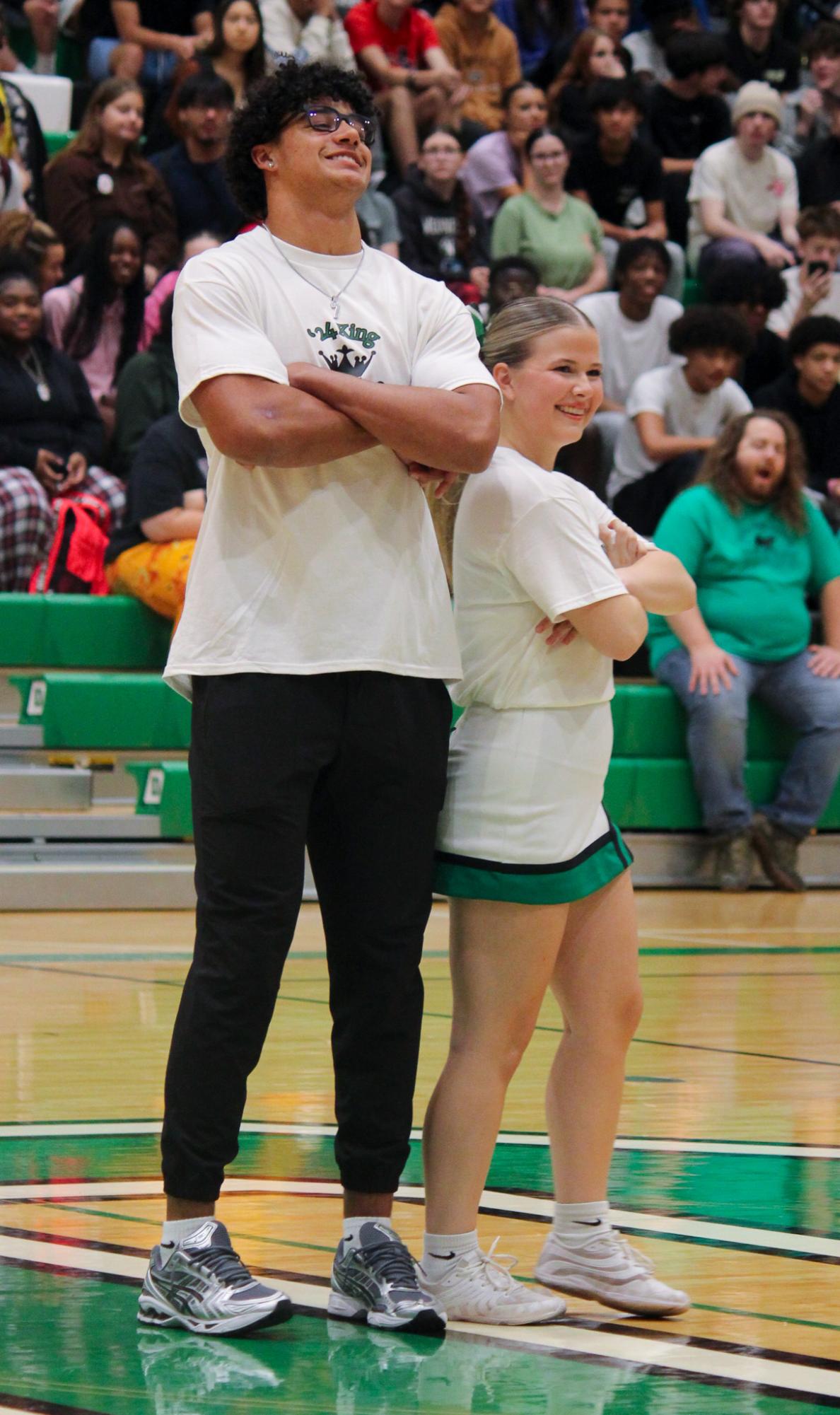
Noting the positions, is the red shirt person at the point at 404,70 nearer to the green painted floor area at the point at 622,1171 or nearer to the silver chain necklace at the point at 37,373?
the silver chain necklace at the point at 37,373

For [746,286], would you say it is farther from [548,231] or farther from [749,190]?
[749,190]

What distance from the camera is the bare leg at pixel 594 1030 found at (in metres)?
2.86

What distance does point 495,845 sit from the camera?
276 cm

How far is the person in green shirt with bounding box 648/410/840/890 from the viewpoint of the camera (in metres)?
7.72

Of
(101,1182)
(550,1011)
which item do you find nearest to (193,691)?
(101,1182)

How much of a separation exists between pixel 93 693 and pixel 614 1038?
15.9ft

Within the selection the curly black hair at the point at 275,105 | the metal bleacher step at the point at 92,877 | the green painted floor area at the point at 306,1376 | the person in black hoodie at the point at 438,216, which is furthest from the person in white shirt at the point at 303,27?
the green painted floor area at the point at 306,1376

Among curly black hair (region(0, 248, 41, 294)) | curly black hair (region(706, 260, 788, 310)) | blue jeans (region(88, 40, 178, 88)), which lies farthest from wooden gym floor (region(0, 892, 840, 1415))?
blue jeans (region(88, 40, 178, 88))

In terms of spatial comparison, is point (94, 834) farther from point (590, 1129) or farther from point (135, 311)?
point (590, 1129)

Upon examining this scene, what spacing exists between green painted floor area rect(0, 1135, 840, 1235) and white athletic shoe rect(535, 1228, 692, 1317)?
17.1 inches

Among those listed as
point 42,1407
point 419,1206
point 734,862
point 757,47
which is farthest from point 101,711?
point 757,47

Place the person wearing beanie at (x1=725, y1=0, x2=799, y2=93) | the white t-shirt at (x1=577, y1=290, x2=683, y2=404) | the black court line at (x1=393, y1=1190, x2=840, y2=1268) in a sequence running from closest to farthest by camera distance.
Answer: the black court line at (x1=393, y1=1190, x2=840, y2=1268)
the white t-shirt at (x1=577, y1=290, x2=683, y2=404)
the person wearing beanie at (x1=725, y1=0, x2=799, y2=93)

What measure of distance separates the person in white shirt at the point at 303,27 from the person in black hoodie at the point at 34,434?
2978 mm

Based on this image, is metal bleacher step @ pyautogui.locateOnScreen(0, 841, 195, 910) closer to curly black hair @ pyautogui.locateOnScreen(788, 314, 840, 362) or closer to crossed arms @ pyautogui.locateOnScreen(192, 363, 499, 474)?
curly black hair @ pyautogui.locateOnScreen(788, 314, 840, 362)
